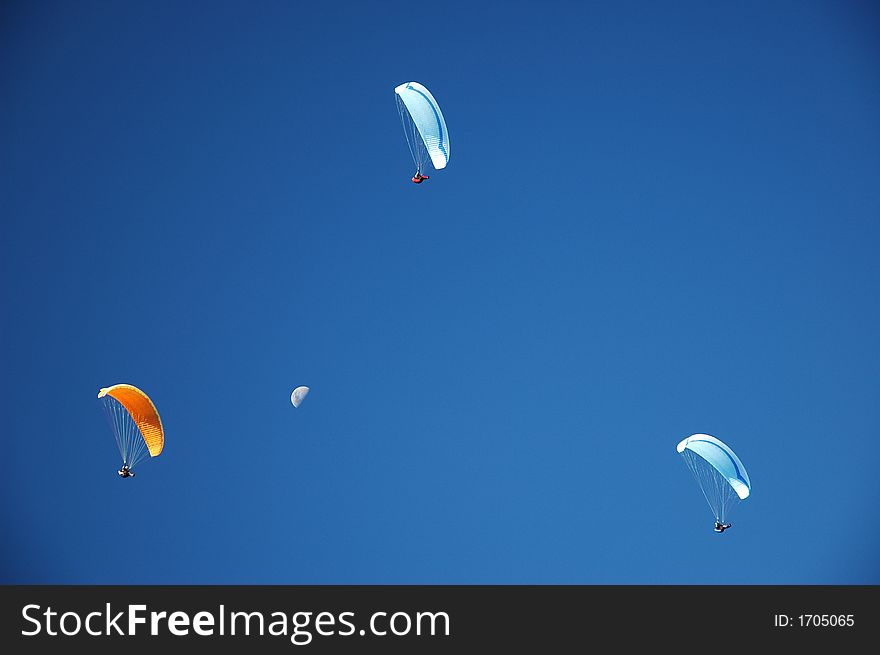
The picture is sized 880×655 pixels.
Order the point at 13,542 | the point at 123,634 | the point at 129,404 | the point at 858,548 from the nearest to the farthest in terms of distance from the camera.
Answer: the point at 123,634, the point at 129,404, the point at 858,548, the point at 13,542

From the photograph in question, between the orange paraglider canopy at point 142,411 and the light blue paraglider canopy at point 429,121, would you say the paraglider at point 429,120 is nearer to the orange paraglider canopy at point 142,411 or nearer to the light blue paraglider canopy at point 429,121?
the light blue paraglider canopy at point 429,121

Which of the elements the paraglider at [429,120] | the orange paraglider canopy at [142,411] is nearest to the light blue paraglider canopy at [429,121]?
the paraglider at [429,120]

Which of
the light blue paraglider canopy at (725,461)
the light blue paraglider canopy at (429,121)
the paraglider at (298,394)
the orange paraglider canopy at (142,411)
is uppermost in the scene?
the light blue paraglider canopy at (429,121)

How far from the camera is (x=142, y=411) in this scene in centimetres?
1762

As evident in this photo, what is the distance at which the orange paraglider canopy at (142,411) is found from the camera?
57.0ft

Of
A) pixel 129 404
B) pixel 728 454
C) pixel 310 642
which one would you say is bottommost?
pixel 310 642

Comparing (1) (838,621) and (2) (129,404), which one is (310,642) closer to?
(1) (838,621)

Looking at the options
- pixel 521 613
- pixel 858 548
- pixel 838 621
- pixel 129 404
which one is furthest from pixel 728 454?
pixel 129 404

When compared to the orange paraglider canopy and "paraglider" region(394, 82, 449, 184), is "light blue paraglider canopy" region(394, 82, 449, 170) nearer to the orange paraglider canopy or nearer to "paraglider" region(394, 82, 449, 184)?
"paraglider" region(394, 82, 449, 184)

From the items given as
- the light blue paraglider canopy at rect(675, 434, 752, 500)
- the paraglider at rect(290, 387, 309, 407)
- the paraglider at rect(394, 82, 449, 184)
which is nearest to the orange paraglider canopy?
the paraglider at rect(290, 387, 309, 407)

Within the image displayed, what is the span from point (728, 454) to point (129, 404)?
10.6 meters

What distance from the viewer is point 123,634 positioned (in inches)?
444

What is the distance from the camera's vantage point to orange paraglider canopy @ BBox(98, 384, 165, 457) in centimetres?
1738

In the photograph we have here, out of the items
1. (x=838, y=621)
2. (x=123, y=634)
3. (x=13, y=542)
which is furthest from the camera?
(x=13, y=542)
